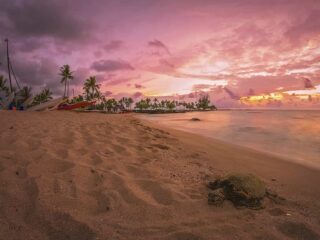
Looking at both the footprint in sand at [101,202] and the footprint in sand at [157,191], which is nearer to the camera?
the footprint in sand at [101,202]

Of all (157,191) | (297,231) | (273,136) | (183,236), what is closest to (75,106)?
(273,136)

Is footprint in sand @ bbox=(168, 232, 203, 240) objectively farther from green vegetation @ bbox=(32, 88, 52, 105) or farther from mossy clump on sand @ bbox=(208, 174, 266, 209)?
green vegetation @ bbox=(32, 88, 52, 105)

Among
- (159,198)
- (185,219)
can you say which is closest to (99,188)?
(159,198)

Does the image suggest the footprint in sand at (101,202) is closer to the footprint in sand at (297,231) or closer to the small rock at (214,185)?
the small rock at (214,185)

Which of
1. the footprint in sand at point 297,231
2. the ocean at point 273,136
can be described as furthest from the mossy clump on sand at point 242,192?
the ocean at point 273,136

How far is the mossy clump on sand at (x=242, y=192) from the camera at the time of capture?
2.99 m

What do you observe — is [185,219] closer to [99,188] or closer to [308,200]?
[99,188]

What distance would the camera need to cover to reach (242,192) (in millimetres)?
3057

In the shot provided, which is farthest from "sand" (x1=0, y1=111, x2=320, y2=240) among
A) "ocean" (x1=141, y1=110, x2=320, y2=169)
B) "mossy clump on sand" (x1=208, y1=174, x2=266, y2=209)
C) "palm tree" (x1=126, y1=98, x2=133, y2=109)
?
"palm tree" (x1=126, y1=98, x2=133, y2=109)

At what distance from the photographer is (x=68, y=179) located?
130 inches

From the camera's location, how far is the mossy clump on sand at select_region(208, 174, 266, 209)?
299cm

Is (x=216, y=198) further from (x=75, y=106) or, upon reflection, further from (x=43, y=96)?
(x=43, y=96)

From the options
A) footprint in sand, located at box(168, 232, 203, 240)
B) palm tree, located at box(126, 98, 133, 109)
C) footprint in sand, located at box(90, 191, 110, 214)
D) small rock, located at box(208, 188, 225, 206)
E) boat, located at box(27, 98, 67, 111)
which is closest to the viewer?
footprint in sand, located at box(168, 232, 203, 240)

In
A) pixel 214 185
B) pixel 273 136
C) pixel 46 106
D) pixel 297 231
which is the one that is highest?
pixel 46 106
